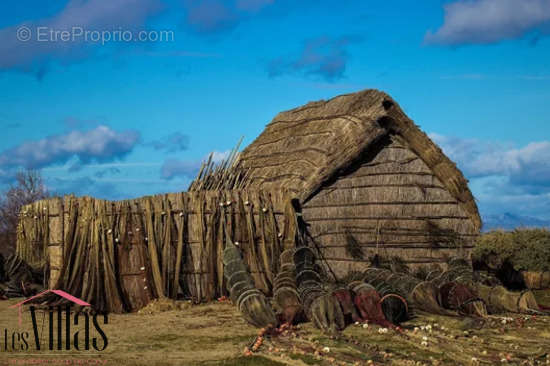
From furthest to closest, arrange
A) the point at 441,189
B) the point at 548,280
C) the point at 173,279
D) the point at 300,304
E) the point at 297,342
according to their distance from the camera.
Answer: the point at 441,189 < the point at 548,280 < the point at 173,279 < the point at 300,304 < the point at 297,342

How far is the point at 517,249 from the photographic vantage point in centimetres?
1448

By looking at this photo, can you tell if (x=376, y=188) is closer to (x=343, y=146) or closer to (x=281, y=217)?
(x=343, y=146)

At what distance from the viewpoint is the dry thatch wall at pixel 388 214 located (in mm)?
14727

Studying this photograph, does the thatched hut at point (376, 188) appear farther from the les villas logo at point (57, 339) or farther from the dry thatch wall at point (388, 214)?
the les villas logo at point (57, 339)

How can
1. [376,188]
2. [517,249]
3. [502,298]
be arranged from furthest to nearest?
[376,188], [517,249], [502,298]

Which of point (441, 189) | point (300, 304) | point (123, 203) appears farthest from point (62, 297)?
point (441, 189)

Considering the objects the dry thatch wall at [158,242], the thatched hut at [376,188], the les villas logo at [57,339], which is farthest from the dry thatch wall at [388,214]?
the les villas logo at [57,339]

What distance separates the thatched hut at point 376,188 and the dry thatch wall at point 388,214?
24 mm

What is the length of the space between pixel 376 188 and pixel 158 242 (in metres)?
5.43

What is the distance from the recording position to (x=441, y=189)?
15.6 metres

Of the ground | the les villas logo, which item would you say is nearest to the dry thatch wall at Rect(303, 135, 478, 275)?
the ground

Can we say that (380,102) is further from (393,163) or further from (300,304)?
(300,304)

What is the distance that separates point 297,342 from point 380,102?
7.79m

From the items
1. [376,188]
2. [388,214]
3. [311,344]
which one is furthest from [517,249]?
[311,344]
